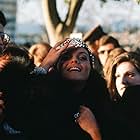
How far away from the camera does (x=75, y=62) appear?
3949 mm

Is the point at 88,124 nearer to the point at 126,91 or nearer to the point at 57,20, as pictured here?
the point at 126,91

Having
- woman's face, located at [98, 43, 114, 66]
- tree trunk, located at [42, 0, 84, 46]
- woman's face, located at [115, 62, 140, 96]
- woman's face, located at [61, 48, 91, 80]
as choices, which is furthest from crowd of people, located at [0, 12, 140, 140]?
tree trunk, located at [42, 0, 84, 46]

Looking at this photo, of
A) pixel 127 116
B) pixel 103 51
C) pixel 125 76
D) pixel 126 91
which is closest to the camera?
pixel 127 116

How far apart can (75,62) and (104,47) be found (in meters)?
3.22

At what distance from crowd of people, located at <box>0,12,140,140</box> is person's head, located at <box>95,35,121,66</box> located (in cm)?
275

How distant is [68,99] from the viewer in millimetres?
3846

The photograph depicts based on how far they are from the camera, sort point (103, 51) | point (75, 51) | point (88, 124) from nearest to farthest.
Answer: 1. point (88, 124)
2. point (75, 51)
3. point (103, 51)

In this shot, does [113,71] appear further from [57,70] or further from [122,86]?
[57,70]

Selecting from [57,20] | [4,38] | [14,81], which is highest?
[57,20]

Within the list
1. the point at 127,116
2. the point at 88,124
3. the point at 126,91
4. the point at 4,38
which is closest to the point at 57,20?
the point at 126,91

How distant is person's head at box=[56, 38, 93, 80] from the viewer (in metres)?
3.93

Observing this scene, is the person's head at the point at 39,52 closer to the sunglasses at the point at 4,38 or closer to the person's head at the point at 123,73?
the person's head at the point at 123,73

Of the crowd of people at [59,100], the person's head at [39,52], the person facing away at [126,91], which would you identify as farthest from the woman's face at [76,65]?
the person's head at [39,52]

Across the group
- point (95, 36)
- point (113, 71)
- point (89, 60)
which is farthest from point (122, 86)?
point (95, 36)
